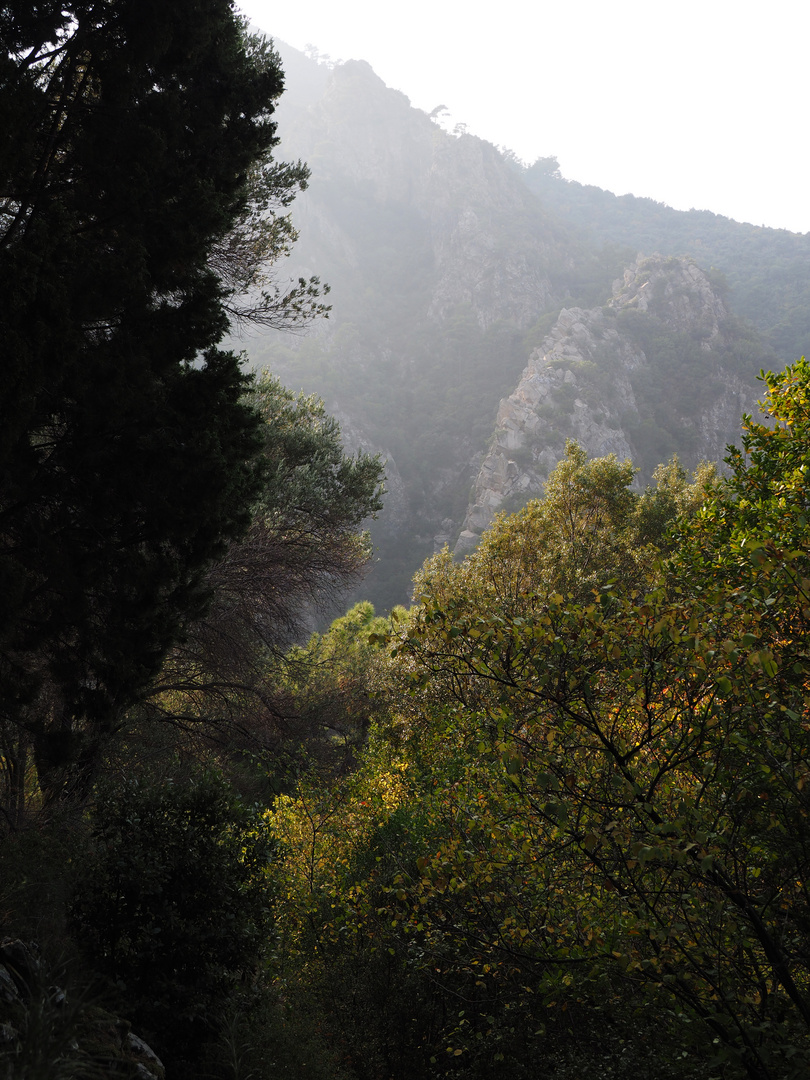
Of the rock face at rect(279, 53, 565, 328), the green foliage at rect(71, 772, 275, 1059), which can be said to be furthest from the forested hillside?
the rock face at rect(279, 53, 565, 328)

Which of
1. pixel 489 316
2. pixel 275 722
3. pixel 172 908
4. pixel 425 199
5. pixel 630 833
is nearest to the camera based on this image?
pixel 630 833

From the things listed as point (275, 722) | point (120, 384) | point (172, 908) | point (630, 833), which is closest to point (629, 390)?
point (275, 722)

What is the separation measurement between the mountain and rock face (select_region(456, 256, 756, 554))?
238 mm

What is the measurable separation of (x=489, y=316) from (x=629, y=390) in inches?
1206

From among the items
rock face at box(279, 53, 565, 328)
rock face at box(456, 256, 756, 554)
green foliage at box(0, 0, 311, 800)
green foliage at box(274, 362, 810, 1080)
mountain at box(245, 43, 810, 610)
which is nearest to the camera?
green foliage at box(274, 362, 810, 1080)

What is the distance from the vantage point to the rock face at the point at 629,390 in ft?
234

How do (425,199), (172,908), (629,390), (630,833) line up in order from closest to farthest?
1. (630,833)
2. (172,908)
3. (629,390)
4. (425,199)

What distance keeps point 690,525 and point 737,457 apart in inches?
46.0

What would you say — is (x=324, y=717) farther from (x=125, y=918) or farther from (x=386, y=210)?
(x=386, y=210)

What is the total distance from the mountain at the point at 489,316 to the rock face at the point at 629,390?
238 mm

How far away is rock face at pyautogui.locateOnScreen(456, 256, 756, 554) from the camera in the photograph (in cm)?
7125

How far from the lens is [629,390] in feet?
272

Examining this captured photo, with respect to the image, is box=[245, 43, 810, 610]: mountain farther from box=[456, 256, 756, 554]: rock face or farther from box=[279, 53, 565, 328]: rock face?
box=[279, 53, 565, 328]: rock face

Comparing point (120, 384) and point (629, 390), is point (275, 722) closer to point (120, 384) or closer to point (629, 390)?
point (120, 384)
